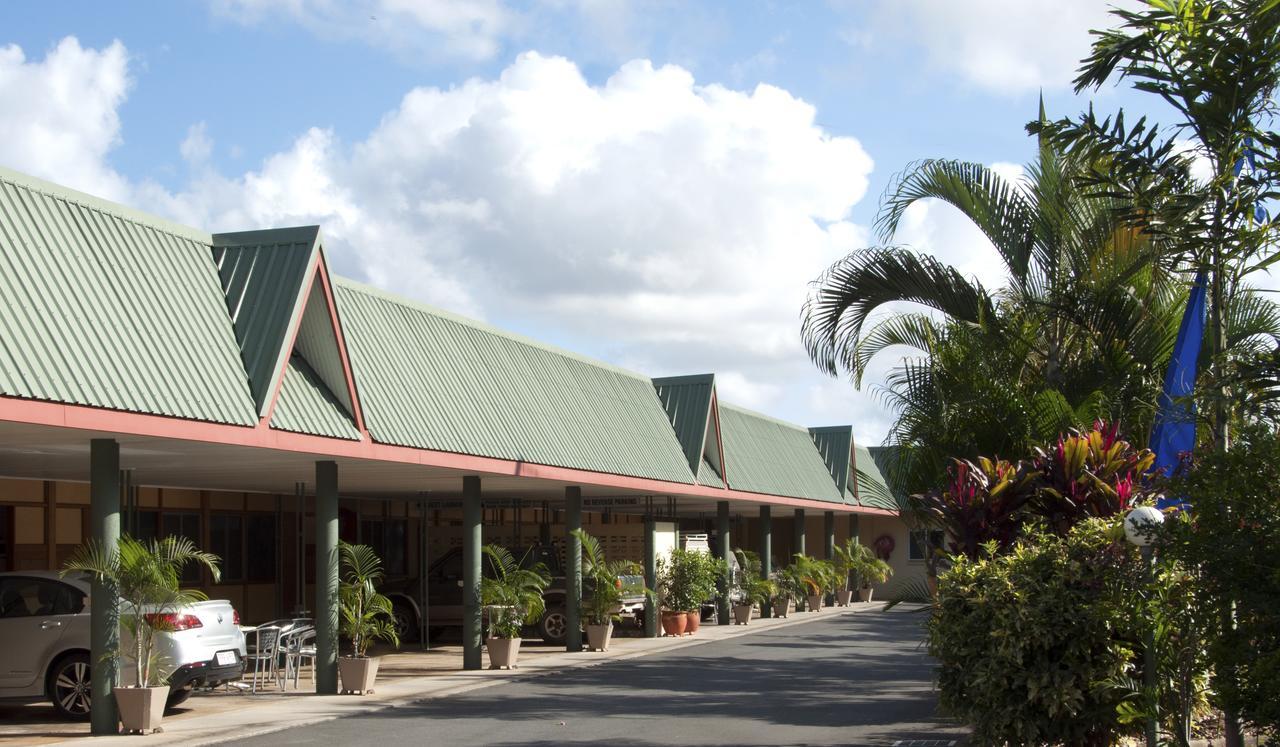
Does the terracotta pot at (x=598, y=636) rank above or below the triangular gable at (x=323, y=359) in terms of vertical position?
below

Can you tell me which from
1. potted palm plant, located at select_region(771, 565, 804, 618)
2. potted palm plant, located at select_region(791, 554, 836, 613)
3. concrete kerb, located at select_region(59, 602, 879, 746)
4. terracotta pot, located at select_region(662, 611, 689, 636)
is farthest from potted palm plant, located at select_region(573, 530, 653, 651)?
potted palm plant, located at select_region(791, 554, 836, 613)

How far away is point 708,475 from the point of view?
105ft

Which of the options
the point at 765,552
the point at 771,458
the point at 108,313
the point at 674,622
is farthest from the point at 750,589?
the point at 108,313

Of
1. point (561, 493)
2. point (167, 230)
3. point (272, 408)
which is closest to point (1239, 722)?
point (272, 408)

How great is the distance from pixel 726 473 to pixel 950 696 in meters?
21.3

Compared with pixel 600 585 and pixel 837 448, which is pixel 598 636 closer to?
pixel 600 585

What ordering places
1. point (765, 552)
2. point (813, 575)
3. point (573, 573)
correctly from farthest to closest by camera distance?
1. point (813, 575)
2. point (765, 552)
3. point (573, 573)

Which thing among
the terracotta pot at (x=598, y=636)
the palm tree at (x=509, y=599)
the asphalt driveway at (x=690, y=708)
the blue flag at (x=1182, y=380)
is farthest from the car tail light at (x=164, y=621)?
the terracotta pot at (x=598, y=636)

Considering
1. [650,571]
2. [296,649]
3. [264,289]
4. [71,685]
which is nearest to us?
[71,685]

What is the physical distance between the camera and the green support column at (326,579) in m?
18.1

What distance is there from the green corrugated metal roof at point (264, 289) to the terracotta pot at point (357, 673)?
180 inches

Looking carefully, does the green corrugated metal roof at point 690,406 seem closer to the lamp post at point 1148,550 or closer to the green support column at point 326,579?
the green support column at point 326,579

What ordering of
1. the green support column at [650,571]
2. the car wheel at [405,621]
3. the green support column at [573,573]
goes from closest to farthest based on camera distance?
the green support column at [573,573] → the car wheel at [405,621] → the green support column at [650,571]

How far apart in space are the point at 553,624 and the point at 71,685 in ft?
43.6
